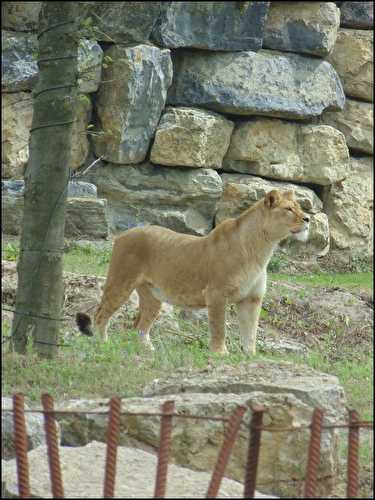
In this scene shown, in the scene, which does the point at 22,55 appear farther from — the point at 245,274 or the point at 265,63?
the point at 245,274

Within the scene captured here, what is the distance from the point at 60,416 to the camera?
6320mm

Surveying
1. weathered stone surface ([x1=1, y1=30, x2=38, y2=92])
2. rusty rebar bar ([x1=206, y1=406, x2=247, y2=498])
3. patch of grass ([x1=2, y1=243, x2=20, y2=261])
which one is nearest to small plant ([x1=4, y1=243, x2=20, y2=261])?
patch of grass ([x1=2, y1=243, x2=20, y2=261])

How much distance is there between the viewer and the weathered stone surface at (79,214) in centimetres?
1545

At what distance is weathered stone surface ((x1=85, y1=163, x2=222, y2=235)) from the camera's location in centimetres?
1709

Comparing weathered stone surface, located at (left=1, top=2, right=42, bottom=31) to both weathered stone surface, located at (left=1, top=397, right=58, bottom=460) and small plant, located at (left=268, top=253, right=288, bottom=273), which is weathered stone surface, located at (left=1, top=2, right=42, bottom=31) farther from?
weathered stone surface, located at (left=1, top=397, right=58, bottom=460)

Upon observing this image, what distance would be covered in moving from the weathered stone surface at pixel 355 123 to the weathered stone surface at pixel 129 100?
364cm

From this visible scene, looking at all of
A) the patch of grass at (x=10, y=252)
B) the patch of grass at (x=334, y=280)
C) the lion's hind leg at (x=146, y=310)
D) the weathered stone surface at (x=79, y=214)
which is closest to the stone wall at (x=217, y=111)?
the weathered stone surface at (x=79, y=214)

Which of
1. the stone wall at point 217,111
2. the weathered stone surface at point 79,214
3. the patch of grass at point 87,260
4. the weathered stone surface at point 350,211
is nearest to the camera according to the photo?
the patch of grass at point 87,260

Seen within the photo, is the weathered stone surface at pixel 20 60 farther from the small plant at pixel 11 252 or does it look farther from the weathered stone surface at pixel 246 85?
the small plant at pixel 11 252

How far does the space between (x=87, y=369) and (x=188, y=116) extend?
10.4 m

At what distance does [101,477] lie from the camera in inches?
212

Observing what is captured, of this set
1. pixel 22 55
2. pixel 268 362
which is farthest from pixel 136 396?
pixel 22 55

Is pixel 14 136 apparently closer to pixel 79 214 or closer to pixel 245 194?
pixel 79 214

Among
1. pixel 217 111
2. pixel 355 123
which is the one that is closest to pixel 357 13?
pixel 355 123
